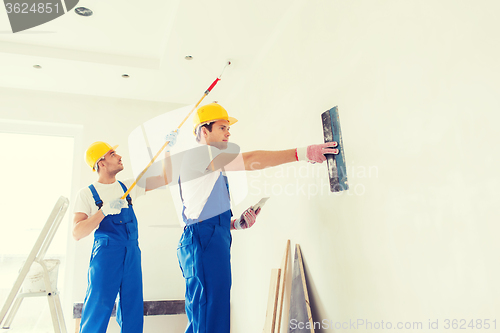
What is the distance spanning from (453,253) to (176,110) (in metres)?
3.61

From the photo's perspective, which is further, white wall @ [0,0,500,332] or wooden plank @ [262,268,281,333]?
wooden plank @ [262,268,281,333]

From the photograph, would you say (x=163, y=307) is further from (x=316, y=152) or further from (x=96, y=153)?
(x=316, y=152)

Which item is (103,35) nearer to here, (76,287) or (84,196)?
(84,196)

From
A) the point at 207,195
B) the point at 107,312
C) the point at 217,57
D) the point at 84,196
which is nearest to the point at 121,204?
the point at 84,196

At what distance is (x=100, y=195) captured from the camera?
8.31ft

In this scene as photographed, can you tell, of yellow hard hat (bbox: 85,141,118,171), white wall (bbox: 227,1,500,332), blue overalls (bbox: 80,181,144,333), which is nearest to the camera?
white wall (bbox: 227,1,500,332)

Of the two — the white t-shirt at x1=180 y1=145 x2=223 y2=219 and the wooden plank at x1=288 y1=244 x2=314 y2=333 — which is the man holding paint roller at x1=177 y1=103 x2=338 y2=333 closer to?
the white t-shirt at x1=180 y1=145 x2=223 y2=219

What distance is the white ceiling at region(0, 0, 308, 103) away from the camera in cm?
243

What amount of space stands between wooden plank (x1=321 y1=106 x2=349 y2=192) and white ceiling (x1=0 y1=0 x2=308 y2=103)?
2.92 ft

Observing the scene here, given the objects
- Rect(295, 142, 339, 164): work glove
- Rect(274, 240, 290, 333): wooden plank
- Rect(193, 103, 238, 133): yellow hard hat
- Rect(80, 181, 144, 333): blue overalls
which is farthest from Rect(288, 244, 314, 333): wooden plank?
Rect(80, 181, 144, 333): blue overalls

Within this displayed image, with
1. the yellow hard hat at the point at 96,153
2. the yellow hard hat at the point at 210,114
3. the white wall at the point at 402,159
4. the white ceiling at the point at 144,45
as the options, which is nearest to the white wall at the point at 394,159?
the white wall at the point at 402,159

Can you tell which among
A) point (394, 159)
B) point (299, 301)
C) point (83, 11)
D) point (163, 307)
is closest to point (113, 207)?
point (299, 301)

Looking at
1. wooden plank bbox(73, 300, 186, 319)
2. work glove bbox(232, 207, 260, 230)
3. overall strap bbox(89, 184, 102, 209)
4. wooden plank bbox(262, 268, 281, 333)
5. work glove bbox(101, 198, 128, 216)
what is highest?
overall strap bbox(89, 184, 102, 209)

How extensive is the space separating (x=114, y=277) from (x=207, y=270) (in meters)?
0.92
